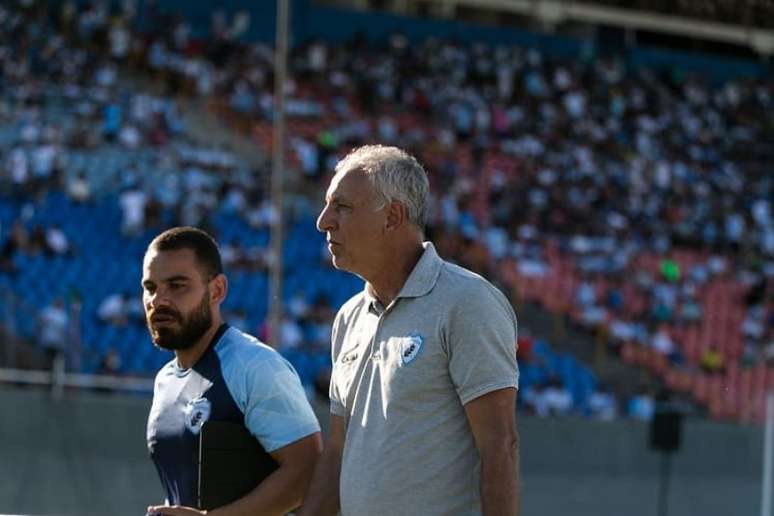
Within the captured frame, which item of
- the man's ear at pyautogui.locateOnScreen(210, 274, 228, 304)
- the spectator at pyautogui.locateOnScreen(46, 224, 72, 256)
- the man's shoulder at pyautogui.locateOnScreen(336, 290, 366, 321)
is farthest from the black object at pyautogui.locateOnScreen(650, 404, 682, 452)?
the man's shoulder at pyautogui.locateOnScreen(336, 290, 366, 321)

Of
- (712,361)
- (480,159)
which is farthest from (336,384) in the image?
(480,159)

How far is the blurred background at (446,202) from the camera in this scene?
13.0m

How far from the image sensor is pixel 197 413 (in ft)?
10.9

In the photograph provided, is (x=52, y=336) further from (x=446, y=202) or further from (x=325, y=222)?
(x=325, y=222)

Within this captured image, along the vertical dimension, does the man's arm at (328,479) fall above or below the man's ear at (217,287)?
below

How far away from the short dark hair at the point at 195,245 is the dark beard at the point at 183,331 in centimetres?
10

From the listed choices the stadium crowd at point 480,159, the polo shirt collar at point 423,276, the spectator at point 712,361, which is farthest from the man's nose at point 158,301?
the spectator at point 712,361

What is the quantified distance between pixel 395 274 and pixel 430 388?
27 cm

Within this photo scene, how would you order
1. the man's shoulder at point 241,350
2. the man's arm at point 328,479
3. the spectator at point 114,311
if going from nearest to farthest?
the man's arm at point 328,479 < the man's shoulder at point 241,350 < the spectator at point 114,311

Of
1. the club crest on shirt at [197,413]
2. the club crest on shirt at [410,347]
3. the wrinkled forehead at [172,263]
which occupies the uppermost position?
the wrinkled forehead at [172,263]

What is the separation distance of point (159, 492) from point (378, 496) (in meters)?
9.12

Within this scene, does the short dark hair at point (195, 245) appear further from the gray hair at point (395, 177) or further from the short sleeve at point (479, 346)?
the short sleeve at point (479, 346)

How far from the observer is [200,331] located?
11.3ft

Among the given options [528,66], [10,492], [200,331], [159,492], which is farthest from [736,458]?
[528,66]
